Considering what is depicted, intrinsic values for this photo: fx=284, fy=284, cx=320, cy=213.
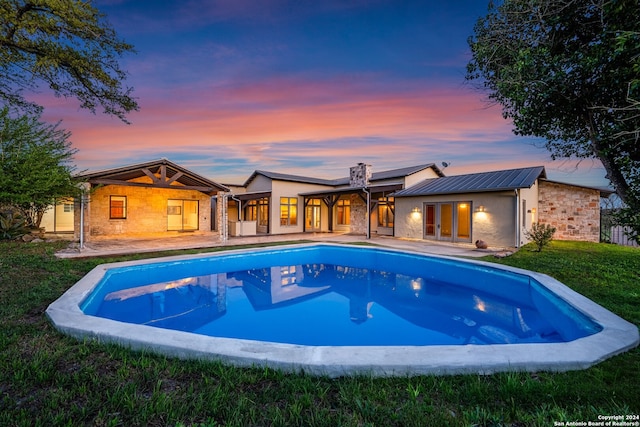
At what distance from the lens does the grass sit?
1.99 m

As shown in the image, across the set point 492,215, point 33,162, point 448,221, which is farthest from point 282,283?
point 33,162

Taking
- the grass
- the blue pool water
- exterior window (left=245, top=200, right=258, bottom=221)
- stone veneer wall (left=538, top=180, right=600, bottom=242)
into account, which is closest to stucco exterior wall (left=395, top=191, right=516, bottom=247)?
stone veneer wall (left=538, top=180, right=600, bottom=242)

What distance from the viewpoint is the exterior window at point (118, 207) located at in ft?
51.0

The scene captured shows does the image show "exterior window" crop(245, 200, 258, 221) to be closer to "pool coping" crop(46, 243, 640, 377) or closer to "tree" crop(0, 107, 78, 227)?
"tree" crop(0, 107, 78, 227)

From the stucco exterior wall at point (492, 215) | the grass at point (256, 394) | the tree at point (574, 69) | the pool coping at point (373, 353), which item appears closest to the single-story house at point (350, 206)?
the stucco exterior wall at point (492, 215)

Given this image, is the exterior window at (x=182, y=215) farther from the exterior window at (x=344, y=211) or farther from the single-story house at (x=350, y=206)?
the exterior window at (x=344, y=211)

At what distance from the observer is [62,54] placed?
27.9ft

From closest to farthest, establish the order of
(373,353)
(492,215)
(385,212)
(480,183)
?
(373,353)
(492,215)
(480,183)
(385,212)

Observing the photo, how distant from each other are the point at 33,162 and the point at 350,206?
1532 cm

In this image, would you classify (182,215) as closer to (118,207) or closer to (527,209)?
(118,207)

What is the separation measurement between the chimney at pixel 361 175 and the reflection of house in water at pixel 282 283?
8735mm

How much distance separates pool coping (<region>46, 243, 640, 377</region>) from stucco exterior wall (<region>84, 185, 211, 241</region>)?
550 inches

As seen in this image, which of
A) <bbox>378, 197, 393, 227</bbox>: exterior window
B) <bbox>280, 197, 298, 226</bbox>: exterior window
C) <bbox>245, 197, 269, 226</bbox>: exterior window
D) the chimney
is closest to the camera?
<bbox>378, 197, 393, 227</bbox>: exterior window

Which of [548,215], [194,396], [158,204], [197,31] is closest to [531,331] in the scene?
[194,396]
